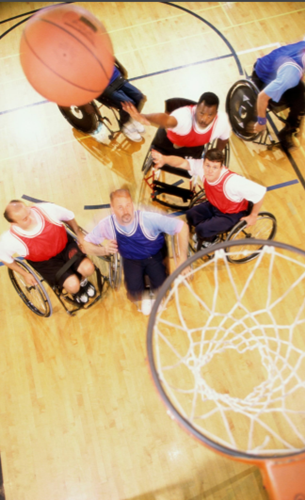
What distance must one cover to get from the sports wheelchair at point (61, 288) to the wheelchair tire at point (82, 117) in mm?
1420

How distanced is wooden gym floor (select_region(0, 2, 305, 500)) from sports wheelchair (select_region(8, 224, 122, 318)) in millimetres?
120

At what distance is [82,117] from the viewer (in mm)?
4258

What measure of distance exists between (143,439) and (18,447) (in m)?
1.08

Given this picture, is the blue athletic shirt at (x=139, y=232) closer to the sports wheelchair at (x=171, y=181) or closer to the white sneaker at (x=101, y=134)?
the sports wheelchair at (x=171, y=181)

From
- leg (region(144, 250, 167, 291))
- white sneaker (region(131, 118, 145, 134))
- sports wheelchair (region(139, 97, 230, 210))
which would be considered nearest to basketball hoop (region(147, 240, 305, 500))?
leg (region(144, 250, 167, 291))

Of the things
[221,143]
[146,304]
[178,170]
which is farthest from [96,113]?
[146,304]

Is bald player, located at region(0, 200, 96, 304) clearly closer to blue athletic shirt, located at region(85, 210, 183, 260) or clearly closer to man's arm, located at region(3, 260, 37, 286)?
man's arm, located at region(3, 260, 37, 286)

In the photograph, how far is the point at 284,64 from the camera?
11.5 feet

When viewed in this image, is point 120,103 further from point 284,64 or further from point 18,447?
point 18,447

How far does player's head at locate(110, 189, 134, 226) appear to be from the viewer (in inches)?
115

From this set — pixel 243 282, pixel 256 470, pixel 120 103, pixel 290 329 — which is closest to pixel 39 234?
pixel 120 103

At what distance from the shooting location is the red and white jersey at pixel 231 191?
306 centimetres

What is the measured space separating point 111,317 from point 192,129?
75.5 inches

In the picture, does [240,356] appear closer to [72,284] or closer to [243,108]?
[72,284]
